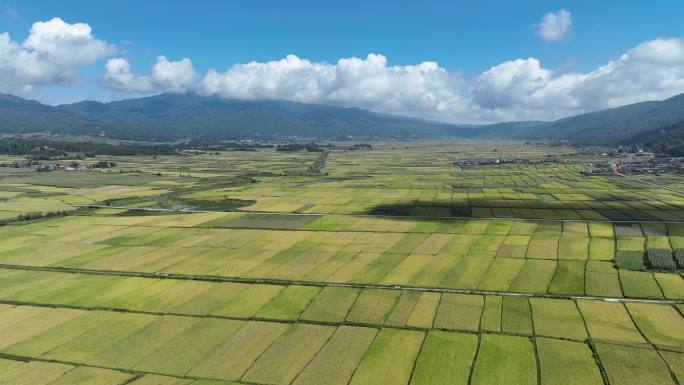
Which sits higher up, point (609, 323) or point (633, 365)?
point (609, 323)

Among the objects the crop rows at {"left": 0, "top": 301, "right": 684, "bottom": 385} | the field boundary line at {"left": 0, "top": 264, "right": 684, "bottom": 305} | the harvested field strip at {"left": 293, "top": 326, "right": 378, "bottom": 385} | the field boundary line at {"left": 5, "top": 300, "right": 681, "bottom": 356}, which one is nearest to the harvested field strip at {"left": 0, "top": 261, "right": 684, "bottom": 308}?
the field boundary line at {"left": 0, "top": 264, "right": 684, "bottom": 305}

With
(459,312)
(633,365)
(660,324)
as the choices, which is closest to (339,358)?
(459,312)

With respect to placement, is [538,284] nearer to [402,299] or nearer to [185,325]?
[402,299]

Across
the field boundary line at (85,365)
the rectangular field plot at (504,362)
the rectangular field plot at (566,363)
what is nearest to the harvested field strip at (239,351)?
the field boundary line at (85,365)

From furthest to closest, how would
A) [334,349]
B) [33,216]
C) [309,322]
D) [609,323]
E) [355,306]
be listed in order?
1. [33,216]
2. [355,306]
3. [309,322]
4. [609,323]
5. [334,349]

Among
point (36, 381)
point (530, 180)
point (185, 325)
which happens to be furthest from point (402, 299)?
point (530, 180)

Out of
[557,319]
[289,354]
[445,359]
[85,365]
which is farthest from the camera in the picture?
[557,319]

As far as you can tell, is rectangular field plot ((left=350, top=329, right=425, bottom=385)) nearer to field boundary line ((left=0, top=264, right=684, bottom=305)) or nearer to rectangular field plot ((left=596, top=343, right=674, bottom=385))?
field boundary line ((left=0, top=264, right=684, bottom=305))

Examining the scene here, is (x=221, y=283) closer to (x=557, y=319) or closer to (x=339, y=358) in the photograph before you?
(x=339, y=358)
